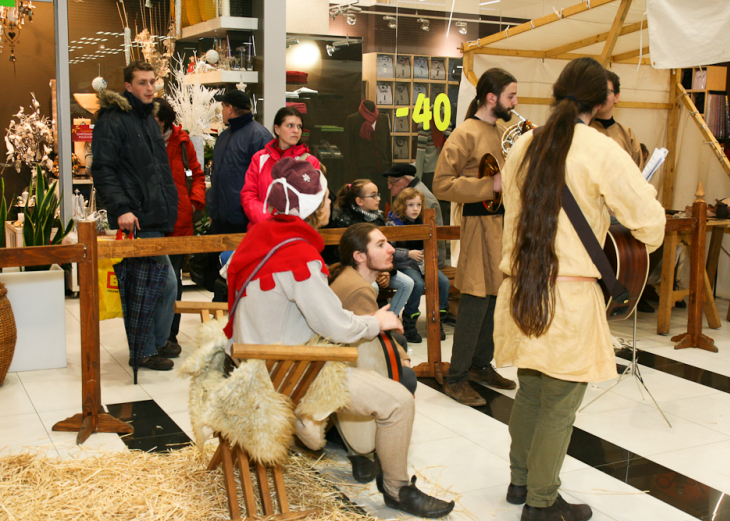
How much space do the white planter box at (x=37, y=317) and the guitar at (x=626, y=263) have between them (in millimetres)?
3152

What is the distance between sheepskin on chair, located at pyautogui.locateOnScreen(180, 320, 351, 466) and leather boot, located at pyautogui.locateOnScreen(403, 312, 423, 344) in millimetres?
2660

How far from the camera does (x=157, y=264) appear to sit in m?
4.04

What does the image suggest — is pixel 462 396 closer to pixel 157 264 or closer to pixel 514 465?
pixel 514 465

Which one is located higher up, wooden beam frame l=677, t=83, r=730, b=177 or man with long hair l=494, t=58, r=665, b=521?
wooden beam frame l=677, t=83, r=730, b=177

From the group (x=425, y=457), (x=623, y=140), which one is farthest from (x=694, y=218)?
(x=425, y=457)

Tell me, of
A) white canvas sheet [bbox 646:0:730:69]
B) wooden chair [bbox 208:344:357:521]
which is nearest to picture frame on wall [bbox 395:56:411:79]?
white canvas sheet [bbox 646:0:730:69]

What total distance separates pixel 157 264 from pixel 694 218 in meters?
3.57

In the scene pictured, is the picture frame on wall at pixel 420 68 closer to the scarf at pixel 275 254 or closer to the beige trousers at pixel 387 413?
the scarf at pixel 275 254

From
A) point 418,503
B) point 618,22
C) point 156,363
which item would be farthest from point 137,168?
point 618,22

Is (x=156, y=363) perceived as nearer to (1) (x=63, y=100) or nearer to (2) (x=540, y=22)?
(1) (x=63, y=100)

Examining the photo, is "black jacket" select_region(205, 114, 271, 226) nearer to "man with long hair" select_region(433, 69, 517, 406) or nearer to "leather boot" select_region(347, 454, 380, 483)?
"man with long hair" select_region(433, 69, 517, 406)

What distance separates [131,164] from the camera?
13.1 feet

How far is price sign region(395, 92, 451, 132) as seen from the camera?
275 inches

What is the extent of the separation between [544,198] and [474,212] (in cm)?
142
